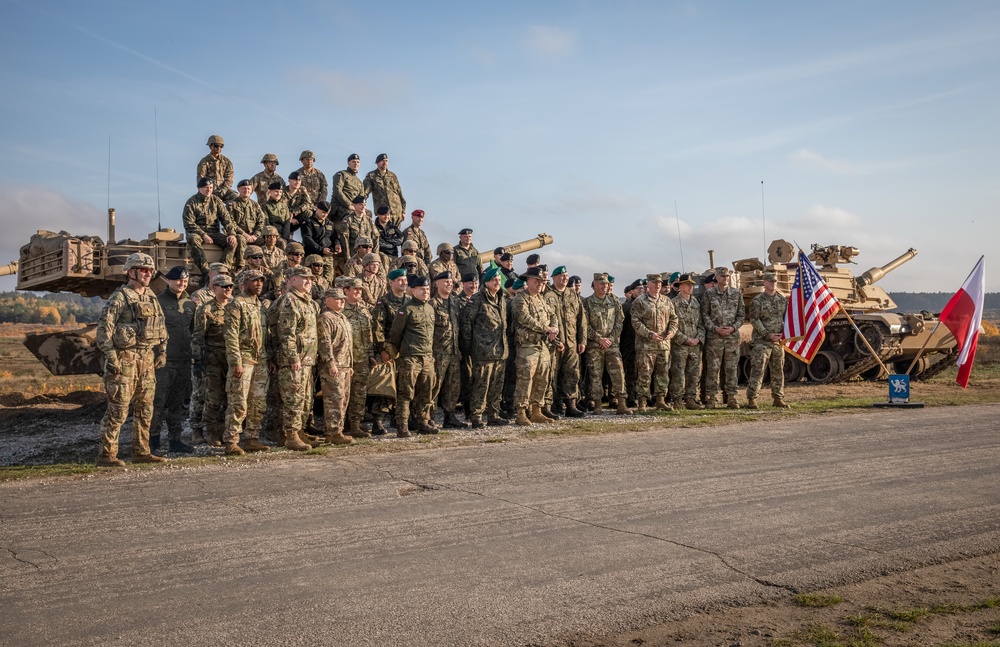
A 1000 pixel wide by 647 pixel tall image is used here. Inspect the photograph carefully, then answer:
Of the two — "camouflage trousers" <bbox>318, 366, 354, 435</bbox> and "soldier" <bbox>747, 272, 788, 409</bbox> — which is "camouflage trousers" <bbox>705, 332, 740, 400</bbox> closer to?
"soldier" <bbox>747, 272, 788, 409</bbox>

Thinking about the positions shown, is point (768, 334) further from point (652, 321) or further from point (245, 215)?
point (245, 215)

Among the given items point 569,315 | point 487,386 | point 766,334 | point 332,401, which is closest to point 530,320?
point 487,386

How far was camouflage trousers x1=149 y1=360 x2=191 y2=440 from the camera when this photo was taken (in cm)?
941

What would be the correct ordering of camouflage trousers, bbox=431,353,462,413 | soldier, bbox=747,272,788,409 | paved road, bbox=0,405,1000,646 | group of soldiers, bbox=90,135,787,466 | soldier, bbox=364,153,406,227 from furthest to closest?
soldier, bbox=364,153,406,227 → soldier, bbox=747,272,788,409 → camouflage trousers, bbox=431,353,462,413 → group of soldiers, bbox=90,135,787,466 → paved road, bbox=0,405,1000,646

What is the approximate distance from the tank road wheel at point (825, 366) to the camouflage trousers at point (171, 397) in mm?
15491

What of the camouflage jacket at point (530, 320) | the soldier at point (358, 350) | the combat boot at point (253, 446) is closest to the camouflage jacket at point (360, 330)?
the soldier at point (358, 350)

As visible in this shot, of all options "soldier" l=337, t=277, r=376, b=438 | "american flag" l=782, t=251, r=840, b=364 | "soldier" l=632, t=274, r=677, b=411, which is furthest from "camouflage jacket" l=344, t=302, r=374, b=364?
"american flag" l=782, t=251, r=840, b=364

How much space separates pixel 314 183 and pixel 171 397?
5964mm

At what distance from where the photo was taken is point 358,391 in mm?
10359

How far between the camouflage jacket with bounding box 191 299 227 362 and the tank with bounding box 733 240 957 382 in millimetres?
13080

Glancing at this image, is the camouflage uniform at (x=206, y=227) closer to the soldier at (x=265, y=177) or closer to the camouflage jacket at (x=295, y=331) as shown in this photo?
the soldier at (x=265, y=177)

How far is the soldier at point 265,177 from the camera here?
14.0 meters

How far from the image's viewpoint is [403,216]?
15617mm

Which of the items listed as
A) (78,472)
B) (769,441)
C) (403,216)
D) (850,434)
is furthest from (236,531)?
(403,216)
